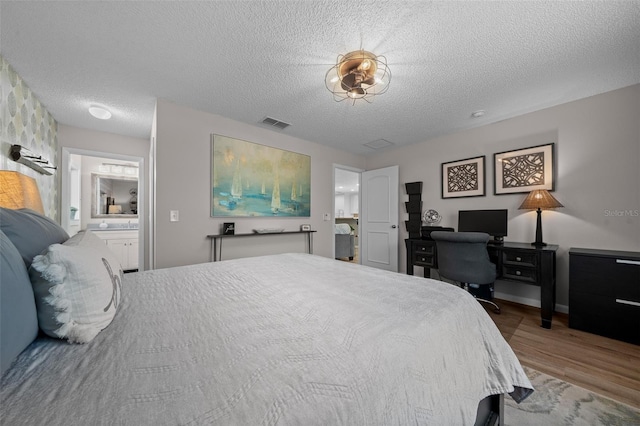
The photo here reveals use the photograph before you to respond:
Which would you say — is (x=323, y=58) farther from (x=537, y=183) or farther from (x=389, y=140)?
(x=537, y=183)

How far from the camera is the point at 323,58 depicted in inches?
74.0

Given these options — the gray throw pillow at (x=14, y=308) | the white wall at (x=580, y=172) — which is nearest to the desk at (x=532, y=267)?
the white wall at (x=580, y=172)

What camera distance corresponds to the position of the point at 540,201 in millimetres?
2578

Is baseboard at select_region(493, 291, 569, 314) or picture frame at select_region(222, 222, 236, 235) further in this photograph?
picture frame at select_region(222, 222, 236, 235)

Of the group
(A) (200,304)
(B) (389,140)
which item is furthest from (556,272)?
(A) (200,304)

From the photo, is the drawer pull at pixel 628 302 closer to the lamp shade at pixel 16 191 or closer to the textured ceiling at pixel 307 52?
the textured ceiling at pixel 307 52

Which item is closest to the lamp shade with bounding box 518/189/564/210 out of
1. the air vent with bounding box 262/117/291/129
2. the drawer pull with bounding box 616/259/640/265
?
the drawer pull with bounding box 616/259/640/265

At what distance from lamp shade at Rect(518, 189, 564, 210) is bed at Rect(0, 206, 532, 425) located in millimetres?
2287

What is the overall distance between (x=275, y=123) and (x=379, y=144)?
1.89 metres

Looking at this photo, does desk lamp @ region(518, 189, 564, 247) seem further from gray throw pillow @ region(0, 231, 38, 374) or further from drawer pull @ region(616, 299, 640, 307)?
gray throw pillow @ region(0, 231, 38, 374)

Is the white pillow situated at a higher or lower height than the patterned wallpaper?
lower

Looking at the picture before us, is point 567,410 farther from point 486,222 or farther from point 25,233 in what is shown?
point 25,233

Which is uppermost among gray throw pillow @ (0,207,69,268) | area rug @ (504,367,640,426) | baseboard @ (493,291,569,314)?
gray throw pillow @ (0,207,69,268)

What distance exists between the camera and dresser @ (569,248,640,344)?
1.97m
